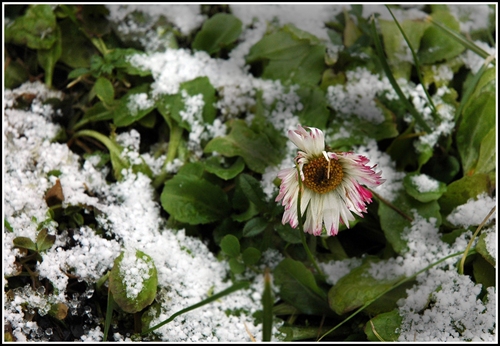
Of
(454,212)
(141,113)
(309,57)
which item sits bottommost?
(454,212)

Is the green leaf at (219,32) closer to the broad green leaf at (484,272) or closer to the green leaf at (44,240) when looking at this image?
the green leaf at (44,240)

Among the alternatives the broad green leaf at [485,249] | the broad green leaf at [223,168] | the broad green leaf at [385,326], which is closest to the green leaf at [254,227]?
the broad green leaf at [223,168]

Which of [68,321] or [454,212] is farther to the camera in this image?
[454,212]

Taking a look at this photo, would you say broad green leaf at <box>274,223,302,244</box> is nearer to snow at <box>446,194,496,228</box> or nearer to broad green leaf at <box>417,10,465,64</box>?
snow at <box>446,194,496,228</box>

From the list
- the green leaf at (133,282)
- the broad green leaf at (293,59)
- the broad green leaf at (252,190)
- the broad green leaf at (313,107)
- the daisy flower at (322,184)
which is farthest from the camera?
the broad green leaf at (293,59)

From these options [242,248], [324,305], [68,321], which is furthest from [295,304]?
[68,321]

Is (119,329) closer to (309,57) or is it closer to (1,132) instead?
(1,132)

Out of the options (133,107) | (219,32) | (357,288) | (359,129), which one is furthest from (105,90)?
(357,288)
